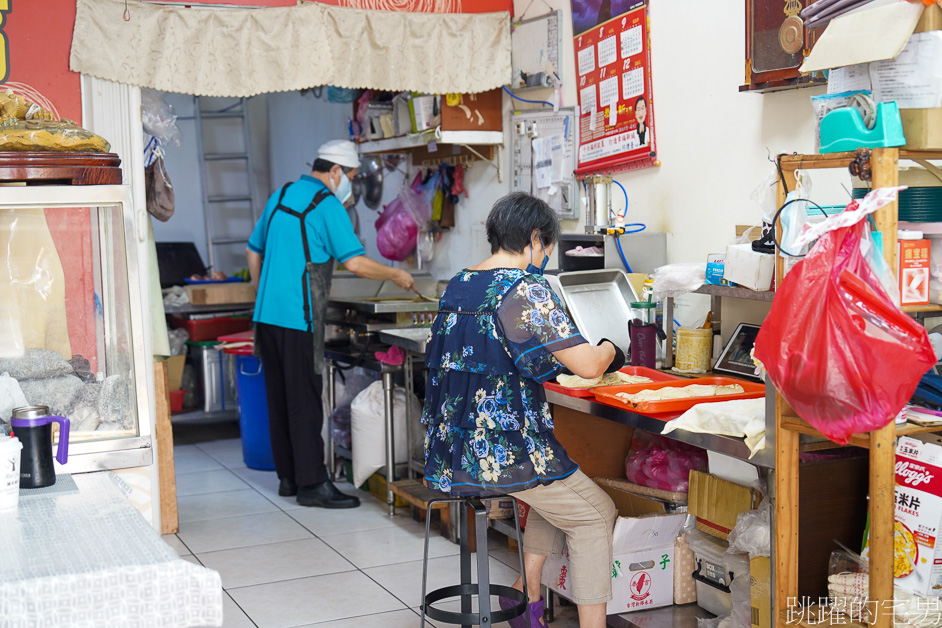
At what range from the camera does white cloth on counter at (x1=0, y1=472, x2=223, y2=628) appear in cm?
152

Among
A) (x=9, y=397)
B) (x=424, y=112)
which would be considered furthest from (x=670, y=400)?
(x=424, y=112)

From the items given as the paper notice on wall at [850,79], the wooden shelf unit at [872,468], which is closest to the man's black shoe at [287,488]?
the wooden shelf unit at [872,468]

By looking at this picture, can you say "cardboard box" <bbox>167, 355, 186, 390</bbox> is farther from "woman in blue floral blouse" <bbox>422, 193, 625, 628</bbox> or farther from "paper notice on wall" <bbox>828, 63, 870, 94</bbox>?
"paper notice on wall" <bbox>828, 63, 870, 94</bbox>

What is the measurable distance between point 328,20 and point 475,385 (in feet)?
8.18

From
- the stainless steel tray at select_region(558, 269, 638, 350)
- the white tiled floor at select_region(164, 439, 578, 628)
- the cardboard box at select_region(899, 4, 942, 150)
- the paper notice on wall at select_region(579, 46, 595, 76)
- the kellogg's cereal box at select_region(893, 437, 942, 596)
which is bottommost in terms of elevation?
the white tiled floor at select_region(164, 439, 578, 628)

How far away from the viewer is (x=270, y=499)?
492 cm

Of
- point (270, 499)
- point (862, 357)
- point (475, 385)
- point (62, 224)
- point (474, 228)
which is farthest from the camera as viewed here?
point (474, 228)

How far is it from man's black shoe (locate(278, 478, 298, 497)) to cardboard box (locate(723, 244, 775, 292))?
112 inches

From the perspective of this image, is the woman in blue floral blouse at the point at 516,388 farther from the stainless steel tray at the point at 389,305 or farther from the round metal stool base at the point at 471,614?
the stainless steel tray at the point at 389,305

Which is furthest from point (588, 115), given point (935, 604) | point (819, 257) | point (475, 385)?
point (935, 604)

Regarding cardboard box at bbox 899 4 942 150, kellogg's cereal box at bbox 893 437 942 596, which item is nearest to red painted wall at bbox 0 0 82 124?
cardboard box at bbox 899 4 942 150

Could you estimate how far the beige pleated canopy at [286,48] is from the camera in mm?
4070

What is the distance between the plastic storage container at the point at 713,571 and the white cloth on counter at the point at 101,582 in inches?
68.8

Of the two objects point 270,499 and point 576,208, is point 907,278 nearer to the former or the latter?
point 576,208
